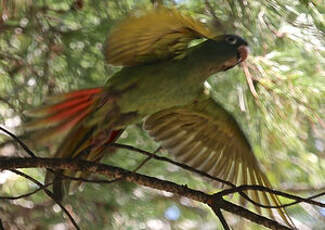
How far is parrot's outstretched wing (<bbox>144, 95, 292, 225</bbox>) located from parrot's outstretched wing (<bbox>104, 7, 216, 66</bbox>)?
29cm

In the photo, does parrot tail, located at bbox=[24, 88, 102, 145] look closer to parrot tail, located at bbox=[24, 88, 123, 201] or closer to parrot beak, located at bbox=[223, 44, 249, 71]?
parrot tail, located at bbox=[24, 88, 123, 201]

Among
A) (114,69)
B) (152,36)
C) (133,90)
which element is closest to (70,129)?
(133,90)

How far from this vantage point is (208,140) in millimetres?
2137

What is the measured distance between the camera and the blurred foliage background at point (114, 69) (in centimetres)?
214

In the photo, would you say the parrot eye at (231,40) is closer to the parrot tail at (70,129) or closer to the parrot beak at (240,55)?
the parrot beak at (240,55)

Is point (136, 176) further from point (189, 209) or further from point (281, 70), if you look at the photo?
point (189, 209)

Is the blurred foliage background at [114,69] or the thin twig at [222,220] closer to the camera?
the thin twig at [222,220]

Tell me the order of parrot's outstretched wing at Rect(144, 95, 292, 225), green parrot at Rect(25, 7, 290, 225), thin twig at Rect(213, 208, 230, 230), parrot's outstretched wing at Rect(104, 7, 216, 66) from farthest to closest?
parrot's outstretched wing at Rect(144, 95, 292, 225) < green parrot at Rect(25, 7, 290, 225) < parrot's outstretched wing at Rect(104, 7, 216, 66) < thin twig at Rect(213, 208, 230, 230)

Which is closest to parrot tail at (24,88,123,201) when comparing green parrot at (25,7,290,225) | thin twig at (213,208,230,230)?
green parrot at (25,7,290,225)

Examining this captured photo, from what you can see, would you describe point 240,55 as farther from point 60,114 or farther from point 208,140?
point 60,114

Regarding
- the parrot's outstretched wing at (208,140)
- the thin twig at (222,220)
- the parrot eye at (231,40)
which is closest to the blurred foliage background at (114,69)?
the parrot's outstretched wing at (208,140)

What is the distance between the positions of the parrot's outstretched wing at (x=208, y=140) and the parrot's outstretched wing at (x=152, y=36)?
0.29 meters

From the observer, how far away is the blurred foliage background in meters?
2.14

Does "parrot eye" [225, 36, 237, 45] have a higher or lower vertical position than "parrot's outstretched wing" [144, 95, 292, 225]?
higher
